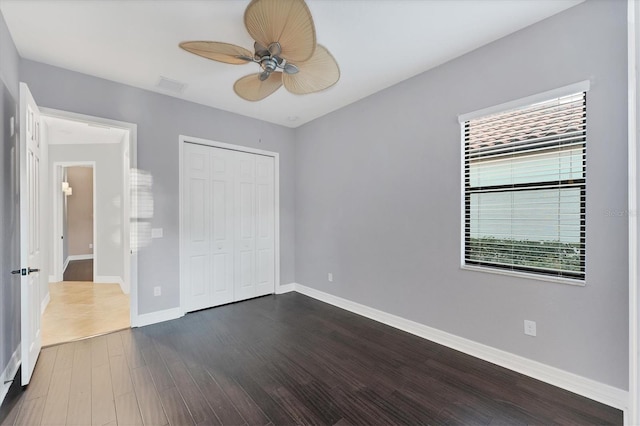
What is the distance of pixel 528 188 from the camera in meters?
2.43

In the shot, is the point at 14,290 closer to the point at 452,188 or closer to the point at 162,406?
the point at 162,406

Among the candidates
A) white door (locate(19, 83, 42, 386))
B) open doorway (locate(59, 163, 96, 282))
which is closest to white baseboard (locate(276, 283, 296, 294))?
white door (locate(19, 83, 42, 386))

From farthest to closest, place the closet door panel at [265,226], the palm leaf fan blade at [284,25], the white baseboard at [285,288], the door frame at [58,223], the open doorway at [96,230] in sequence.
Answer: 1. the door frame at [58,223]
2. the white baseboard at [285,288]
3. the closet door panel at [265,226]
4. the open doorway at [96,230]
5. the palm leaf fan blade at [284,25]

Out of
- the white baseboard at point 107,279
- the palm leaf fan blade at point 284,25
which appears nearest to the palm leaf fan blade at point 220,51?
the palm leaf fan blade at point 284,25

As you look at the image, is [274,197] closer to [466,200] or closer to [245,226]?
[245,226]

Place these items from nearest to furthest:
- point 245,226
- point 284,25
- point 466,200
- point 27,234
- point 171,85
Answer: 1. point 284,25
2. point 27,234
3. point 466,200
4. point 171,85
5. point 245,226

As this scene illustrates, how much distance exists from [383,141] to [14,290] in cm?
387

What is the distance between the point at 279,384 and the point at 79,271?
659 cm

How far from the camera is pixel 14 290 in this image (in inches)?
99.2

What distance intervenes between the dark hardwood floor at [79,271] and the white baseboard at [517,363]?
18.9ft

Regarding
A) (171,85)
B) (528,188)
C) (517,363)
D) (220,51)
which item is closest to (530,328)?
(517,363)

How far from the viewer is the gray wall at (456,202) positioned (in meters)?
2.01

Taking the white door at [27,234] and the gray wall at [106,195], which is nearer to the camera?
the white door at [27,234]

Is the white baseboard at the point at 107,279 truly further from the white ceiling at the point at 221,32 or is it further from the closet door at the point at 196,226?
the white ceiling at the point at 221,32
